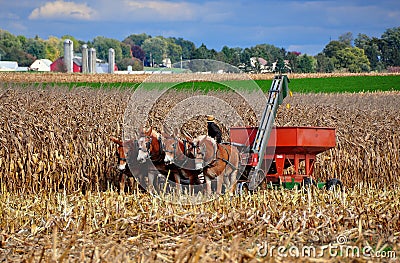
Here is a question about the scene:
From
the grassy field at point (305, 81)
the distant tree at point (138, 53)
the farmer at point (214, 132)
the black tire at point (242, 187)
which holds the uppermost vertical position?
the distant tree at point (138, 53)

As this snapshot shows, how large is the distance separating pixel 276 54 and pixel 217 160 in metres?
93.9

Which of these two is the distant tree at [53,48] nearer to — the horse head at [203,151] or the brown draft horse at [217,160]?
the brown draft horse at [217,160]

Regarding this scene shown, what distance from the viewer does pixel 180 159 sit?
1180cm

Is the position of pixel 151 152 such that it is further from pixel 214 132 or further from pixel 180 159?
pixel 214 132

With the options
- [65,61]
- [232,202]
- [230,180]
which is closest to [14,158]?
[230,180]

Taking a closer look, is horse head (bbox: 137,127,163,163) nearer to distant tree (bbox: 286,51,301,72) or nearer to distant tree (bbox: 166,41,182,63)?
distant tree (bbox: 286,51,301,72)

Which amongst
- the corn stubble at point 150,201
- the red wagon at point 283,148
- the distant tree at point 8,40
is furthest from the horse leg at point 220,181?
the distant tree at point 8,40

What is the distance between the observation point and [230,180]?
40.2 ft

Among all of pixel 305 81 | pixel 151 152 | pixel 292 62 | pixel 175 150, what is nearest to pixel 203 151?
pixel 175 150

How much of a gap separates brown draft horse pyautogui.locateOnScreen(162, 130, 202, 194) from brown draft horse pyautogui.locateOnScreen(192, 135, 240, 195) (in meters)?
0.13

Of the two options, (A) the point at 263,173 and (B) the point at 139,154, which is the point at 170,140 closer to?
(B) the point at 139,154

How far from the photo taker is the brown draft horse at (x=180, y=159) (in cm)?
1180

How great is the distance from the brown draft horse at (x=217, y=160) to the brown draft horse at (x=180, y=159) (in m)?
0.13

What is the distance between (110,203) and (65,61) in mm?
84743
